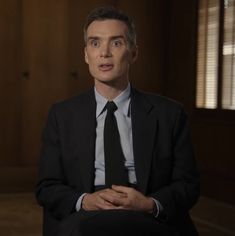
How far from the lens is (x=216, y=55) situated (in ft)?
16.0

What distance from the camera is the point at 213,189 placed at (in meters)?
4.98

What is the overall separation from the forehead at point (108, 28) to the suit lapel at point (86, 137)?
0.20 m

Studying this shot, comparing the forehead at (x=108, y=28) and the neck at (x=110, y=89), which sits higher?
the forehead at (x=108, y=28)

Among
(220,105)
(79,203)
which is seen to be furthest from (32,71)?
(79,203)

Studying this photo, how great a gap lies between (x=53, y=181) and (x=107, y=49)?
0.43 meters

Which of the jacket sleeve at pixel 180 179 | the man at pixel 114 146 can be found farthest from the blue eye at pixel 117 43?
the jacket sleeve at pixel 180 179

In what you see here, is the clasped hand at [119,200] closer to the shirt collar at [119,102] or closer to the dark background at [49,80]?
the shirt collar at [119,102]

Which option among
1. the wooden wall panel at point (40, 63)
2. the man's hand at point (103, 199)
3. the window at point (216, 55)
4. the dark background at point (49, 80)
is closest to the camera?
the man's hand at point (103, 199)

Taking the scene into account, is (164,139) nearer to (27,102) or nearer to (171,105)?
(171,105)

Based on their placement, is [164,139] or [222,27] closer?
[164,139]

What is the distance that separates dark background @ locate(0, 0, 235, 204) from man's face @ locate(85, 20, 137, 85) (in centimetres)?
333

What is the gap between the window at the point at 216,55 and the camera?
4703 millimetres

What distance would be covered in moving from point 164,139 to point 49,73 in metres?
3.78

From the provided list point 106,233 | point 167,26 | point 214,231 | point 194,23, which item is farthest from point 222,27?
point 106,233
